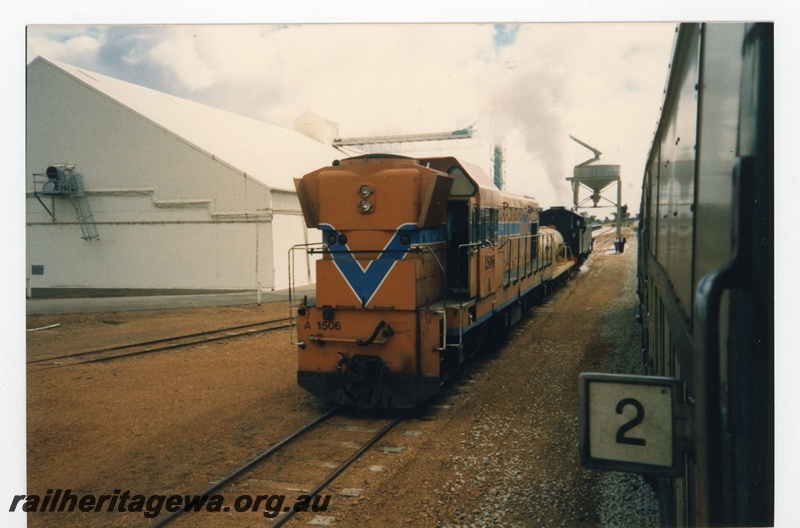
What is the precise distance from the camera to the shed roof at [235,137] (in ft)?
48.6

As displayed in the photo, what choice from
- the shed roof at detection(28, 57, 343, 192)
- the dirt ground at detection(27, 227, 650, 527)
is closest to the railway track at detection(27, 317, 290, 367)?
the dirt ground at detection(27, 227, 650, 527)

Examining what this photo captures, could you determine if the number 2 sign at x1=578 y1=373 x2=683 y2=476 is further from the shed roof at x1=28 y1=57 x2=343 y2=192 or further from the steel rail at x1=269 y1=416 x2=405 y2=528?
the shed roof at x1=28 y1=57 x2=343 y2=192

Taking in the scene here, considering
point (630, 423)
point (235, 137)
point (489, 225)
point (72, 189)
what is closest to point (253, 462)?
point (630, 423)

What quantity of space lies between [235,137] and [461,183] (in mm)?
11948

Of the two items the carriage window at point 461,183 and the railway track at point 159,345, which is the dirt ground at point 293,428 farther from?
the carriage window at point 461,183

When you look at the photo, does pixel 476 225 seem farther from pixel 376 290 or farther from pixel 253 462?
pixel 253 462

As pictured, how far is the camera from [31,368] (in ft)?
35.1

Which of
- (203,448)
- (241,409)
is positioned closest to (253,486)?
(203,448)

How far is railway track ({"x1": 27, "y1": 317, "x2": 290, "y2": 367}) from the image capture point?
11.4 meters

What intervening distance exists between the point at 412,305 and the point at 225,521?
11.8 feet

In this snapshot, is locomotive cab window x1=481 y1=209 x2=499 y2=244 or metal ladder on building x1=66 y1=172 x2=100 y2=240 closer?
locomotive cab window x1=481 y1=209 x2=499 y2=244

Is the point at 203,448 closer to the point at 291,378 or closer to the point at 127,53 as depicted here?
the point at 291,378

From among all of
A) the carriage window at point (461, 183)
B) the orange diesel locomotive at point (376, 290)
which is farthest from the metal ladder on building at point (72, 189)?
the carriage window at point (461, 183)

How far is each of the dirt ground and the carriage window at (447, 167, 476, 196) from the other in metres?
3.19
